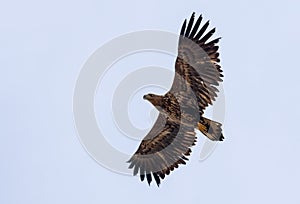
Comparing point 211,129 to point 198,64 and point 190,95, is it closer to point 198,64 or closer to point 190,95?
point 190,95

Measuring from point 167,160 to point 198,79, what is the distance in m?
2.73

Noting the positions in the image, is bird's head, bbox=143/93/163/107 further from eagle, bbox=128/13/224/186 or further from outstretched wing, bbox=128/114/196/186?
outstretched wing, bbox=128/114/196/186

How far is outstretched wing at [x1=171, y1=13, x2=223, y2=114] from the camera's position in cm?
3116

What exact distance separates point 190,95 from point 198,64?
95 centimetres

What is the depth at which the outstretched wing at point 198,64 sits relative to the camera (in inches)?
1227

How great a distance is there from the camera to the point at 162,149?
32688 mm

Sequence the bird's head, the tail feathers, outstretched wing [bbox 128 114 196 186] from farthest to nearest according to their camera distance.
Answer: outstretched wing [bbox 128 114 196 186], the bird's head, the tail feathers

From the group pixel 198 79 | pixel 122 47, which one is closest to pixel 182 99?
pixel 198 79

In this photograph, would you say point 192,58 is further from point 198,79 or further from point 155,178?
point 155,178

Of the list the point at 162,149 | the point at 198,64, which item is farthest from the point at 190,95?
the point at 162,149

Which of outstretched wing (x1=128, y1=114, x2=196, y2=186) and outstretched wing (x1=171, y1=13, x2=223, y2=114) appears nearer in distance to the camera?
outstretched wing (x1=171, y1=13, x2=223, y2=114)

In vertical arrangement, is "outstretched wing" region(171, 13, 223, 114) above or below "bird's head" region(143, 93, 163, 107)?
above

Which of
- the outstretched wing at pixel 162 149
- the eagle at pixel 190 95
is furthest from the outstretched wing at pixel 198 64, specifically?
the outstretched wing at pixel 162 149

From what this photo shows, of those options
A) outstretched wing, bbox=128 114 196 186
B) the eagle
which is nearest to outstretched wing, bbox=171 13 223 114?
the eagle
